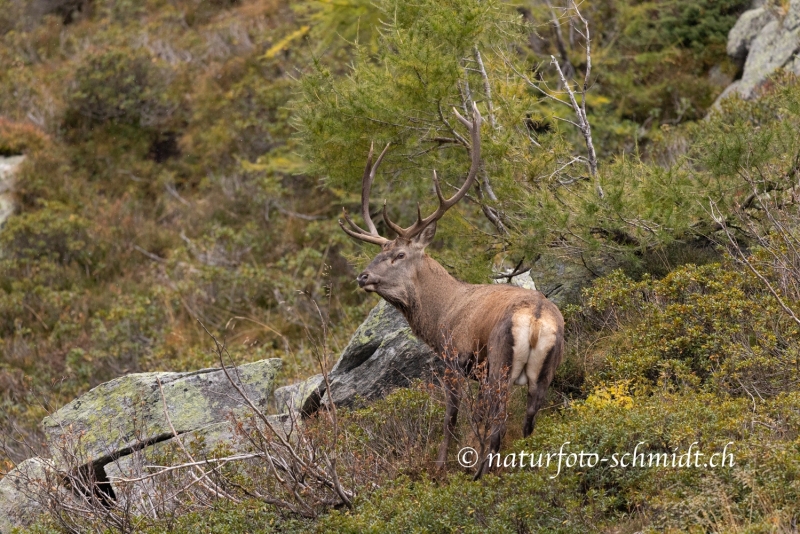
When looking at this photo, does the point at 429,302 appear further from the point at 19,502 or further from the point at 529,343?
the point at 19,502

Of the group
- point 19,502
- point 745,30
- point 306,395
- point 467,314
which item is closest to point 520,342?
point 467,314

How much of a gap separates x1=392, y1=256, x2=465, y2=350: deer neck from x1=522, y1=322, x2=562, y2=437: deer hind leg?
1244 millimetres

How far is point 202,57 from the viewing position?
63.3 feet

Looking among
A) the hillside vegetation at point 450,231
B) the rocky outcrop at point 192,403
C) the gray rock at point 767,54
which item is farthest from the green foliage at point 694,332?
the gray rock at point 767,54

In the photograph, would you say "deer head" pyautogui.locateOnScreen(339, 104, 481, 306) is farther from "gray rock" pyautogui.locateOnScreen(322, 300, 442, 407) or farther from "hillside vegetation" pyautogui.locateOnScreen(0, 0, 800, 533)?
"gray rock" pyautogui.locateOnScreen(322, 300, 442, 407)

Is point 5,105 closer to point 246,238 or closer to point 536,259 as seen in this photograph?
point 246,238

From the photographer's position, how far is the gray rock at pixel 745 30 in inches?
531

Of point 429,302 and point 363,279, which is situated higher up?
point 363,279

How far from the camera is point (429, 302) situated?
25.5 feet

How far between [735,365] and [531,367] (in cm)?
156

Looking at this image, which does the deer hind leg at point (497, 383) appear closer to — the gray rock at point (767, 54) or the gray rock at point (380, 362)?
the gray rock at point (380, 362)

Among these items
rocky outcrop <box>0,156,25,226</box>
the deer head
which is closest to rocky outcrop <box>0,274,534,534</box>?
the deer head

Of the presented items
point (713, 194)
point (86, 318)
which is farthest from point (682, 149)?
point (86, 318)

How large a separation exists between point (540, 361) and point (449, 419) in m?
0.94
